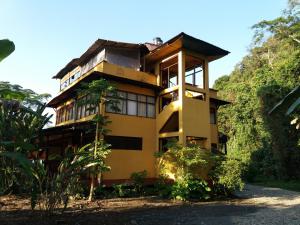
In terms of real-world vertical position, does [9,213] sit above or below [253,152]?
below

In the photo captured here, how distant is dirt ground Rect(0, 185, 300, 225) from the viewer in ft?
26.5

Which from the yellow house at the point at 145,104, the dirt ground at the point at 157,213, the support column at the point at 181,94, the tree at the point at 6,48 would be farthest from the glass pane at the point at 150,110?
the tree at the point at 6,48

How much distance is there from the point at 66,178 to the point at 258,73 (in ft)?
83.0

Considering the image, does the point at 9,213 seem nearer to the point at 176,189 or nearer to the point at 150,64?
the point at 176,189

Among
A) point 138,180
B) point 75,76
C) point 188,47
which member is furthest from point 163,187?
point 75,76

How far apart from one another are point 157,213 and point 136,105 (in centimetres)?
796

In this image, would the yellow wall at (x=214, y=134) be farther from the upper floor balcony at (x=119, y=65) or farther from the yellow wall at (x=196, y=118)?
the upper floor balcony at (x=119, y=65)

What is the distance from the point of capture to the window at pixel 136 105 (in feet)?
53.6

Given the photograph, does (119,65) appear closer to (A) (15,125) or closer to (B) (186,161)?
(B) (186,161)

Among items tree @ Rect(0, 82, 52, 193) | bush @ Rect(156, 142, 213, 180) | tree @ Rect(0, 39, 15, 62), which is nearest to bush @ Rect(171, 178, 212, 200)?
bush @ Rect(156, 142, 213, 180)

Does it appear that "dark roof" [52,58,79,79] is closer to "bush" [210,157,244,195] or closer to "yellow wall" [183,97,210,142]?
"yellow wall" [183,97,210,142]

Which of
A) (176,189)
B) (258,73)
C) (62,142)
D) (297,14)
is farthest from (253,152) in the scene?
(62,142)

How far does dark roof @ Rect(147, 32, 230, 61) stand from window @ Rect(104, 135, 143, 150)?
5.04 m

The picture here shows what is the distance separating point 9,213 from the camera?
889cm
